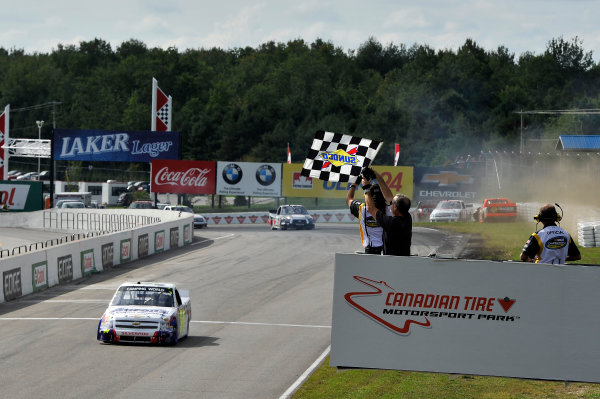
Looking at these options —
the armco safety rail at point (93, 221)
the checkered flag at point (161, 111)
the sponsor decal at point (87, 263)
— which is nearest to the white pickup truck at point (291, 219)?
the armco safety rail at point (93, 221)

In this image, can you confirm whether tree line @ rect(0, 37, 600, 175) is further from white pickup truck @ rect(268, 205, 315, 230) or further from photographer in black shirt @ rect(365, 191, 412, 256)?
photographer in black shirt @ rect(365, 191, 412, 256)

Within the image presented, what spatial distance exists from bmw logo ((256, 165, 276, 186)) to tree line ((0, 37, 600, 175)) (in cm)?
3999

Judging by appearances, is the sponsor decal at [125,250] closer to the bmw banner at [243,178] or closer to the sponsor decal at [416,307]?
the bmw banner at [243,178]

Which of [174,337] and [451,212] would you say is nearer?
[174,337]

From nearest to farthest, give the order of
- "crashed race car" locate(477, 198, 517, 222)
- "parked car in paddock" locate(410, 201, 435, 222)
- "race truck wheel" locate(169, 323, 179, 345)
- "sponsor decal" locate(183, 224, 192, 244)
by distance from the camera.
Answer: "race truck wheel" locate(169, 323, 179, 345) → "sponsor decal" locate(183, 224, 192, 244) → "crashed race car" locate(477, 198, 517, 222) → "parked car in paddock" locate(410, 201, 435, 222)

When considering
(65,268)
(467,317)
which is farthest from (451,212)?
(467,317)

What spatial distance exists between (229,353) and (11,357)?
4028 mm

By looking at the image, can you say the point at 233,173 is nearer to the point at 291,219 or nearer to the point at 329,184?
the point at 329,184

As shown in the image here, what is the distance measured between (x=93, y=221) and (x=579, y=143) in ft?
128

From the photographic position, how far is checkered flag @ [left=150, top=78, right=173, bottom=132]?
196 feet

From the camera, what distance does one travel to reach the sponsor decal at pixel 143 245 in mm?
38000

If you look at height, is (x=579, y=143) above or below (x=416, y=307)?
above

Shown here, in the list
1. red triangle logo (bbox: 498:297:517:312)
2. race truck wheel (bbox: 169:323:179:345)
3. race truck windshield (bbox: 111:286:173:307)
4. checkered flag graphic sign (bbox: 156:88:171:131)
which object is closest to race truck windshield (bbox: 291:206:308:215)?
checkered flag graphic sign (bbox: 156:88:171:131)

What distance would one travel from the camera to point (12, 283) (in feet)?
85.0
